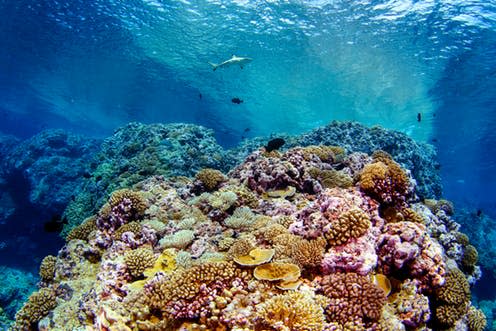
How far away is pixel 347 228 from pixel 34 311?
5.71 m

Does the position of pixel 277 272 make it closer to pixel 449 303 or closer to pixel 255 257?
pixel 255 257

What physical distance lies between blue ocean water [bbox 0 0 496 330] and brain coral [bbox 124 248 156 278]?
18365 millimetres

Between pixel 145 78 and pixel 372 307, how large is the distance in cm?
3638

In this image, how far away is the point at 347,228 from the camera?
437cm

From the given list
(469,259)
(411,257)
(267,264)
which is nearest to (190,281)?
(267,264)

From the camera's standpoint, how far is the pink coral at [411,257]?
4.56 metres

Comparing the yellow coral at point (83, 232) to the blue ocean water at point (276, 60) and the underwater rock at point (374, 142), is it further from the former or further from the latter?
the blue ocean water at point (276, 60)

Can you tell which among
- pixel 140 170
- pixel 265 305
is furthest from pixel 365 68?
pixel 265 305

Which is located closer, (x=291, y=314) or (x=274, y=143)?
(x=291, y=314)

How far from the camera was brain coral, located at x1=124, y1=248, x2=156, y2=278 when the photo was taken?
4.85 m

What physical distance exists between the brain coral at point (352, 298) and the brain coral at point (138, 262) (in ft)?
9.38

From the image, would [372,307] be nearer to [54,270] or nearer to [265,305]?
[265,305]

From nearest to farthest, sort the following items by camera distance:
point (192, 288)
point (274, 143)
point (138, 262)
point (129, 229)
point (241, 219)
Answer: point (192, 288)
point (138, 262)
point (241, 219)
point (129, 229)
point (274, 143)

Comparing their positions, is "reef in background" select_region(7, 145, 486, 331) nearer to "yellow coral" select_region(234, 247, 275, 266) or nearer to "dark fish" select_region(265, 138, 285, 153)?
"yellow coral" select_region(234, 247, 275, 266)
